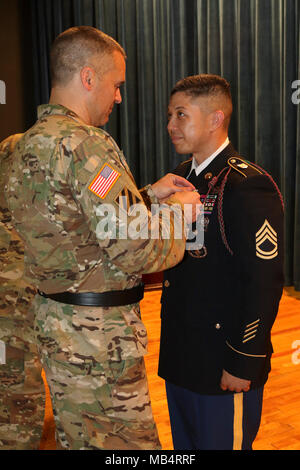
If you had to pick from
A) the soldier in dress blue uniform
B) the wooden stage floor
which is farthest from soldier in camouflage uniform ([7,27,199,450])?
the wooden stage floor

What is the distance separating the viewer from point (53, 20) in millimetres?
6035

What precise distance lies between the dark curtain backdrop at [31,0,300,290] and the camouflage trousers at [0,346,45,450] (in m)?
3.08

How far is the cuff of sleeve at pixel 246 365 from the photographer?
52.0 inches

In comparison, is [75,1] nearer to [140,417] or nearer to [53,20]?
[53,20]

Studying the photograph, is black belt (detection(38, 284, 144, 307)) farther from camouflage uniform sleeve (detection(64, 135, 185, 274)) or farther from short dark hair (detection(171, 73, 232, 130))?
short dark hair (detection(171, 73, 232, 130))

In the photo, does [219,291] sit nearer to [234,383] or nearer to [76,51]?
[234,383]

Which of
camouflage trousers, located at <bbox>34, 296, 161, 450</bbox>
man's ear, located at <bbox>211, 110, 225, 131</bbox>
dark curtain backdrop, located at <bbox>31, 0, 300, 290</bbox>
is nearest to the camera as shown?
camouflage trousers, located at <bbox>34, 296, 161, 450</bbox>

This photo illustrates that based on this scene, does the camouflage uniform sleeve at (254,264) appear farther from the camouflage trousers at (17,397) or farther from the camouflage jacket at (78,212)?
the camouflage trousers at (17,397)

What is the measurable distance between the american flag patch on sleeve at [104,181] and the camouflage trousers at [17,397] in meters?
0.96

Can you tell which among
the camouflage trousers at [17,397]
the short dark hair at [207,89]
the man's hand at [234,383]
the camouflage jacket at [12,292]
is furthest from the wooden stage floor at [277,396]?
the short dark hair at [207,89]

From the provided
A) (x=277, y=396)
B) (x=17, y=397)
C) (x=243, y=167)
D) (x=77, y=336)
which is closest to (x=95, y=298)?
(x=77, y=336)

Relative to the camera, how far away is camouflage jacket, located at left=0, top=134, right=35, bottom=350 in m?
1.87
